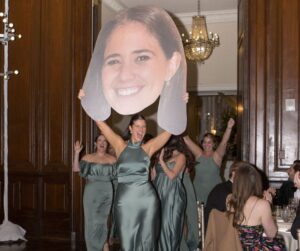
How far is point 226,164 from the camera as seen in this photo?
8852 mm

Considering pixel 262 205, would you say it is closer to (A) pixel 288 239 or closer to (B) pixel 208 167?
(A) pixel 288 239

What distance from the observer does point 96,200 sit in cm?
470

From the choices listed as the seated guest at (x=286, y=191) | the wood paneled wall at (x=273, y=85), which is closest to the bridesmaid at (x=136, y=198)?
the seated guest at (x=286, y=191)

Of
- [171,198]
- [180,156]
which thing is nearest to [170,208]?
[171,198]

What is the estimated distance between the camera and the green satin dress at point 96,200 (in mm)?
4688

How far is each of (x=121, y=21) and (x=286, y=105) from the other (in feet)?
7.97

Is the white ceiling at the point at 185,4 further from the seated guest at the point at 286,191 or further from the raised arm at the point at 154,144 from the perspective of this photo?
the raised arm at the point at 154,144

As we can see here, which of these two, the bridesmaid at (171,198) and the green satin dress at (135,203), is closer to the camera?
the green satin dress at (135,203)

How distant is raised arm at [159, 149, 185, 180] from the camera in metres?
4.25

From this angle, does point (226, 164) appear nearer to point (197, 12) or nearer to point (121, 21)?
point (197, 12)

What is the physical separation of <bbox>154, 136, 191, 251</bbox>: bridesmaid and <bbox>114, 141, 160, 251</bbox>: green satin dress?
924 millimetres

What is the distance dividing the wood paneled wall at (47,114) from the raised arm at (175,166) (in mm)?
1775

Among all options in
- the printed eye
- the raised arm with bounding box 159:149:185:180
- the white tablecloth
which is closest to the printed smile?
the printed eye

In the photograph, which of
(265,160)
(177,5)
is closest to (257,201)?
(265,160)
